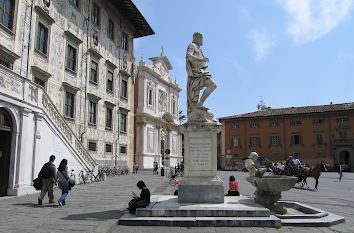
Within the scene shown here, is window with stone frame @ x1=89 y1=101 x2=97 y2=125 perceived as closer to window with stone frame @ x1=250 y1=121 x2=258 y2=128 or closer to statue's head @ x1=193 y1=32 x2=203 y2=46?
statue's head @ x1=193 y1=32 x2=203 y2=46

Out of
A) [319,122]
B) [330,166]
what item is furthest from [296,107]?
[330,166]

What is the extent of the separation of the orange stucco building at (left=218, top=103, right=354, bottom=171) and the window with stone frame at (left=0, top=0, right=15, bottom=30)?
148 ft

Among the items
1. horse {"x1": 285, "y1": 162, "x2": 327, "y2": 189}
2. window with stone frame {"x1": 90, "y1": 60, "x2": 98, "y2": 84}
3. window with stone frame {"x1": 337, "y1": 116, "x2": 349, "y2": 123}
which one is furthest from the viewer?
window with stone frame {"x1": 337, "y1": 116, "x2": 349, "y2": 123}

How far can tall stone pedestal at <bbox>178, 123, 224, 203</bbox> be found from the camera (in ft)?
25.7

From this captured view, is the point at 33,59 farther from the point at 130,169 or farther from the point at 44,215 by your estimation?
the point at 130,169

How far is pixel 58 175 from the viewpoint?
9.26m

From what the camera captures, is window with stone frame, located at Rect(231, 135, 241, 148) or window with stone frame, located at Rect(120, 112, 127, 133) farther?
Answer: window with stone frame, located at Rect(231, 135, 241, 148)

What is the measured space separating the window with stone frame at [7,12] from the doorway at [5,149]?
557 cm

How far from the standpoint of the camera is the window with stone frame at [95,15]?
23.3m

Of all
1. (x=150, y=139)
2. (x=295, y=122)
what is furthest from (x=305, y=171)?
(x=295, y=122)

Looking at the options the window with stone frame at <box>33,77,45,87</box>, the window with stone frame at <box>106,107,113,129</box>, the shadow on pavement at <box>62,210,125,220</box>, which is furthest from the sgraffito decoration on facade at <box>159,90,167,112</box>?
the shadow on pavement at <box>62,210,125,220</box>

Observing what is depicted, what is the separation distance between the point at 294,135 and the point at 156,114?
2598 centimetres

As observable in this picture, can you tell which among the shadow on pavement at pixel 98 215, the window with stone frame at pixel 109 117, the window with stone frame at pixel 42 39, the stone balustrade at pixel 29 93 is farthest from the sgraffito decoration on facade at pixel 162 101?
the shadow on pavement at pixel 98 215

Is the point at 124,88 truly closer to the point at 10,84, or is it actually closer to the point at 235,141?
the point at 10,84
